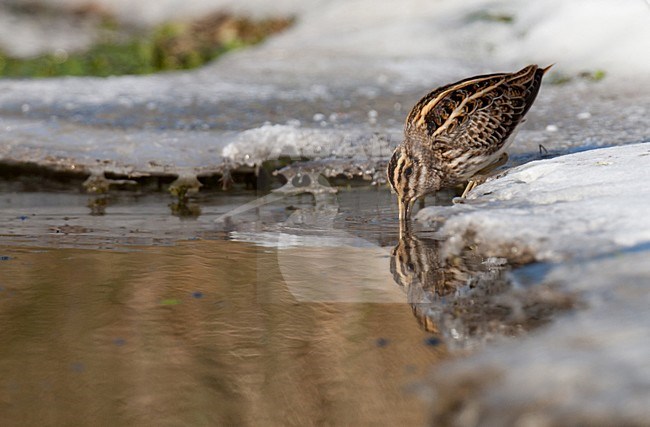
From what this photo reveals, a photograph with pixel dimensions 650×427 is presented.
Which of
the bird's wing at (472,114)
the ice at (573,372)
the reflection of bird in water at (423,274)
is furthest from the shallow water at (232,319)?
the bird's wing at (472,114)

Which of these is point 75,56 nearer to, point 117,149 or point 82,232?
point 117,149

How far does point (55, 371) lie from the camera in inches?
145

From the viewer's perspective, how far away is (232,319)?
167 inches

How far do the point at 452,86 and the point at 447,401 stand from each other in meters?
3.65

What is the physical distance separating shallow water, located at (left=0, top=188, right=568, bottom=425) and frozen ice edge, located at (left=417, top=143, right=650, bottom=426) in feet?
0.66

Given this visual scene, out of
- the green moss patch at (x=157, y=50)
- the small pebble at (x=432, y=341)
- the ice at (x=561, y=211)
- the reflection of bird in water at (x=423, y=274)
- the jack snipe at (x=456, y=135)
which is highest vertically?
the green moss patch at (x=157, y=50)

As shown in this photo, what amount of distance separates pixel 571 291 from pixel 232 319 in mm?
1422

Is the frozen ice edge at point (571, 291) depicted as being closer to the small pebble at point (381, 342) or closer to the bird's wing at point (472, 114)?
the small pebble at point (381, 342)

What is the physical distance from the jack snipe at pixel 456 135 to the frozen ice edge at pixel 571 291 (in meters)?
0.53

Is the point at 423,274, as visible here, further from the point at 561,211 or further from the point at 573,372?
the point at 573,372

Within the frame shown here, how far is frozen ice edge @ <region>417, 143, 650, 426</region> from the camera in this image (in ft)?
9.54

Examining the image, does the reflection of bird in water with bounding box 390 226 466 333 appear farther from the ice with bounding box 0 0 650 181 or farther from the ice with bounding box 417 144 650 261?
the ice with bounding box 0 0 650 181

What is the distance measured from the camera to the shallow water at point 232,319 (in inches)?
135

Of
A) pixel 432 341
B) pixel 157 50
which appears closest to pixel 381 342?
pixel 432 341
